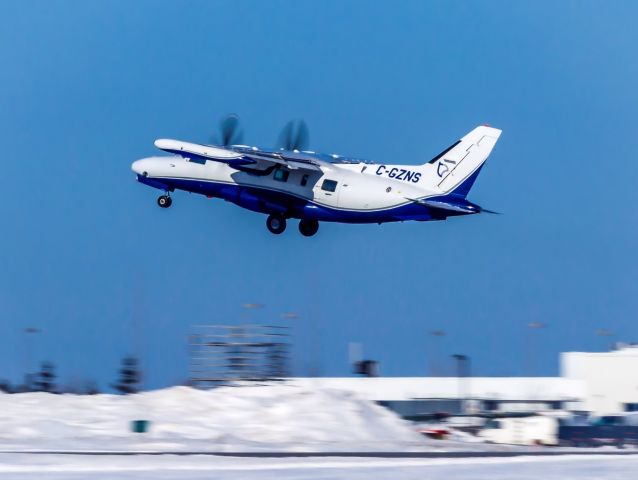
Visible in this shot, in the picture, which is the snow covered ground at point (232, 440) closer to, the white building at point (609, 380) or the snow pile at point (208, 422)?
the snow pile at point (208, 422)

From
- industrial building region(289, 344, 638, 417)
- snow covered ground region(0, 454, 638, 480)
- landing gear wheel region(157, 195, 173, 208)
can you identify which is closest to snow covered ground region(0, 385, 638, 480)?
snow covered ground region(0, 454, 638, 480)

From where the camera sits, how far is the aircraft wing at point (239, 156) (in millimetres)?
56188

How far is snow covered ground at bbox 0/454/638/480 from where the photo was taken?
2547cm

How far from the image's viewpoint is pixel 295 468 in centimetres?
2709

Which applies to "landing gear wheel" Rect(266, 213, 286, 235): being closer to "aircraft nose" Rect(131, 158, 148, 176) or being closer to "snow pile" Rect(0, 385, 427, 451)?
"aircraft nose" Rect(131, 158, 148, 176)

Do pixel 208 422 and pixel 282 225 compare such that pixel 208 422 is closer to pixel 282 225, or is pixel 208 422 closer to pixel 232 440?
pixel 232 440

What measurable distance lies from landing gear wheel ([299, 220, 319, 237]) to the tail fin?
21.8ft

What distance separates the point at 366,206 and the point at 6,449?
26904 millimetres

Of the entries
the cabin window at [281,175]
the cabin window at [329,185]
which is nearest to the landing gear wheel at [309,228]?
the cabin window at [281,175]

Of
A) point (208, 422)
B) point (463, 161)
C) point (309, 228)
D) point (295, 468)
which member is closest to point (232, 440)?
point (208, 422)

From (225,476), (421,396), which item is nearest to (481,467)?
(225,476)

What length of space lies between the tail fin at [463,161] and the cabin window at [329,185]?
184 inches

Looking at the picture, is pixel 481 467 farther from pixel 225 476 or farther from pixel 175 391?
pixel 175 391

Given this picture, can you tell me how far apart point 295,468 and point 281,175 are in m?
30.9
